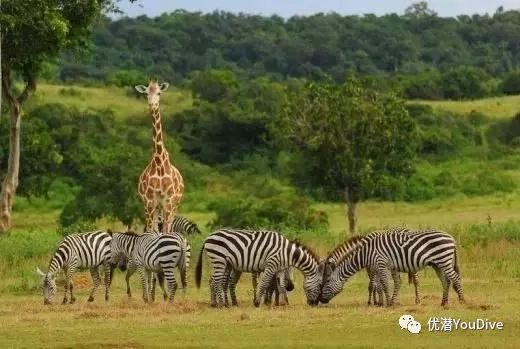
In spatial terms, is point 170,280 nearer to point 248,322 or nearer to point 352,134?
point 248,322

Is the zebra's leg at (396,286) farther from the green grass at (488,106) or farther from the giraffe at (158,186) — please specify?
the green grass at (488,106)

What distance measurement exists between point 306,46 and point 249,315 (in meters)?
98.3

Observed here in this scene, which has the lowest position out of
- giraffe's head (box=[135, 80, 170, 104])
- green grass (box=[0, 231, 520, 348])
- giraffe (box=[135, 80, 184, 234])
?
green grass (box=[0, 231, 520, 348])

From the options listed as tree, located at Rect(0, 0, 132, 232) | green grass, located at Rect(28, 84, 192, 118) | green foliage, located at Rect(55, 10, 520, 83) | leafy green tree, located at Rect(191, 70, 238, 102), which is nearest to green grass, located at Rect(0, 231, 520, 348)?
tree, located at Rect(0, 0, 132, 232)

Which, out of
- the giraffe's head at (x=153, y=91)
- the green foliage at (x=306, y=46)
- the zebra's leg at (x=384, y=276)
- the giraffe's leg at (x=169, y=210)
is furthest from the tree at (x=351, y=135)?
the green foliage at (x=306, y=46)

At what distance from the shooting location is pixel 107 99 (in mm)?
66812

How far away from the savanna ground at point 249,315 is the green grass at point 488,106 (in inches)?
1549

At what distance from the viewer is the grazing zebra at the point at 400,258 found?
17.7 m

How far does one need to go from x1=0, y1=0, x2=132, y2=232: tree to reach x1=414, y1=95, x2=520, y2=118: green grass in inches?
1463

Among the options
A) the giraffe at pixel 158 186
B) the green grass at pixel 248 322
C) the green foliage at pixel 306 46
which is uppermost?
the green foliage at pixel 306 46

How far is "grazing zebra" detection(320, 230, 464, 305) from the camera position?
17.7 meters

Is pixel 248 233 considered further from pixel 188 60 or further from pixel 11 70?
pixel 188 60

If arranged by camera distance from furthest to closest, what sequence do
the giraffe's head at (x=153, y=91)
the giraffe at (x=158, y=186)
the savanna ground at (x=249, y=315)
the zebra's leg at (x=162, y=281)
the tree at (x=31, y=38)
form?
the tree at (x=31, y=38) < the giraffe's head at (x=153, y=91) < the giraffe at (x=158, y=186) < the zebra's leg at (x=162, y=281) < the savanna ground at (x=249, y=315)

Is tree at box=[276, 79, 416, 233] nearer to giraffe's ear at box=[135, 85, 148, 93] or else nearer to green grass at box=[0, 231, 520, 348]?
giraffe's ear at box=[135, 85, 148, 93]
